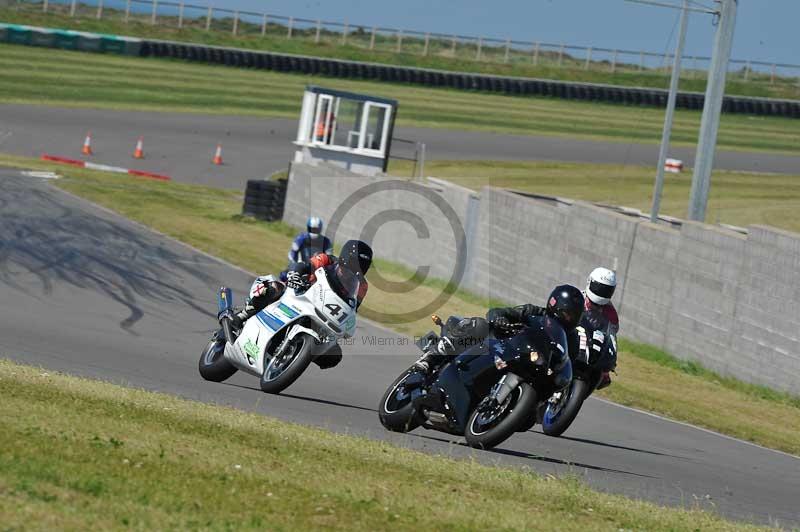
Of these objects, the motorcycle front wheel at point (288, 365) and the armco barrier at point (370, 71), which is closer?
the motorcycle front wheel at point (288, 365)

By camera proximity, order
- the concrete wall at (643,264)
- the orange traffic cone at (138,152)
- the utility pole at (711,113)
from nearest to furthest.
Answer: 1. the concrete wall at (643,264)
2. the utility pole at (711,113)
3. the orange traffic cone at (138,152)

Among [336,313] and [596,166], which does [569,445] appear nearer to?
[336,313]

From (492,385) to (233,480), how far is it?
12.0 ft

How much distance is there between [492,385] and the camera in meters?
10.4

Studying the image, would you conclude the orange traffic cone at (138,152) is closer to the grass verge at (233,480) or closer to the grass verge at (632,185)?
the grass verge at (632,185)

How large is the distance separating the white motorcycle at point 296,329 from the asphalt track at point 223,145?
948 inches

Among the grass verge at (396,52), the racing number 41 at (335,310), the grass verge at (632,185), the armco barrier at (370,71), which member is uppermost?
the grass verge at (396,52)

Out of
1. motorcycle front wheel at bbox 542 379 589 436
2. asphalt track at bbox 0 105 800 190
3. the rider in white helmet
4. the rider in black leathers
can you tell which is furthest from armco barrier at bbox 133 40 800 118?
the rider in black leathers

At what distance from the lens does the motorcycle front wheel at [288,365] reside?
11734 mm

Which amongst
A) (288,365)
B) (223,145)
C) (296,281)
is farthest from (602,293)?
(223,145)

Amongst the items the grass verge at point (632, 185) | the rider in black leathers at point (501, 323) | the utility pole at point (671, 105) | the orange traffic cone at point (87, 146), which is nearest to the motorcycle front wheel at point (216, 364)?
the rider in black leathers at point (501, 323)

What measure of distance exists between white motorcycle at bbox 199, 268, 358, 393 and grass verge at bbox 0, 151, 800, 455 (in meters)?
5.41

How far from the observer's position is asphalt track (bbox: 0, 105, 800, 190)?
37.8 m

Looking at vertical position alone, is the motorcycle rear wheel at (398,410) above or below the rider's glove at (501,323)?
below
